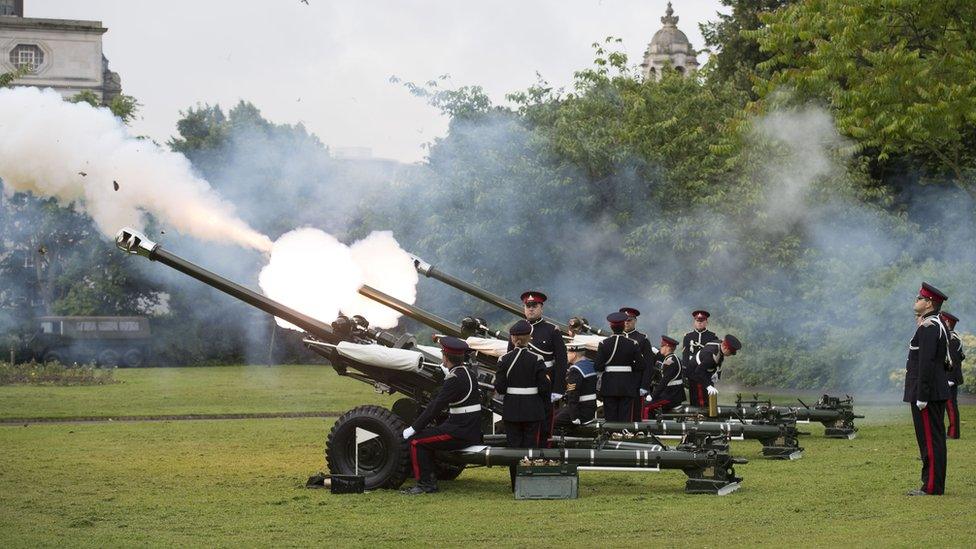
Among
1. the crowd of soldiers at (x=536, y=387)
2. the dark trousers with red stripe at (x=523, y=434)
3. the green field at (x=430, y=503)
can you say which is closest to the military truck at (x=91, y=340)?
the green field at (x=430, y=503)

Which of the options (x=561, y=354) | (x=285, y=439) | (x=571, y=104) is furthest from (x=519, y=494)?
(x=571, y=104)

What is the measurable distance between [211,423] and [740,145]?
1546cm

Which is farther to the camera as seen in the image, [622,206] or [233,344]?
[233,344]

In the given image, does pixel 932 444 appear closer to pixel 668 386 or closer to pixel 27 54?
pixel 668 386

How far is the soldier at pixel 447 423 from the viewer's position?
1620 centimetres

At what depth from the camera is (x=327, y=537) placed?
505 inches

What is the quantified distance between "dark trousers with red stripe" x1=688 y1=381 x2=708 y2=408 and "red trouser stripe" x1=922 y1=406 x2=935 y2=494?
9.31 m

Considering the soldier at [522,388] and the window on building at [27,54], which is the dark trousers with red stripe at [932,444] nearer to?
the soldier at [522,388]

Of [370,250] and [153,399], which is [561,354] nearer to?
[370,250]

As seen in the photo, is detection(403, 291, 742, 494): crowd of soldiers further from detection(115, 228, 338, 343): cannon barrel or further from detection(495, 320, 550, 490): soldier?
detection(115, 228, 338, 343): cannon barrel

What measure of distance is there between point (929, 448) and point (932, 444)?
0.05 m

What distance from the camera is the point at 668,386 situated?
78.9 ft

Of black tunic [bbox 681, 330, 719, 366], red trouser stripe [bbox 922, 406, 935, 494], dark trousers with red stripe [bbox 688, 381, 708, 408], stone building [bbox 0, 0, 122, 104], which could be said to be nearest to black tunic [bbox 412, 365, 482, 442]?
red trouser stripe [bbox 922, 406, 935, 494]

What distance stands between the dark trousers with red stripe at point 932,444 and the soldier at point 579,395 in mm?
5951
